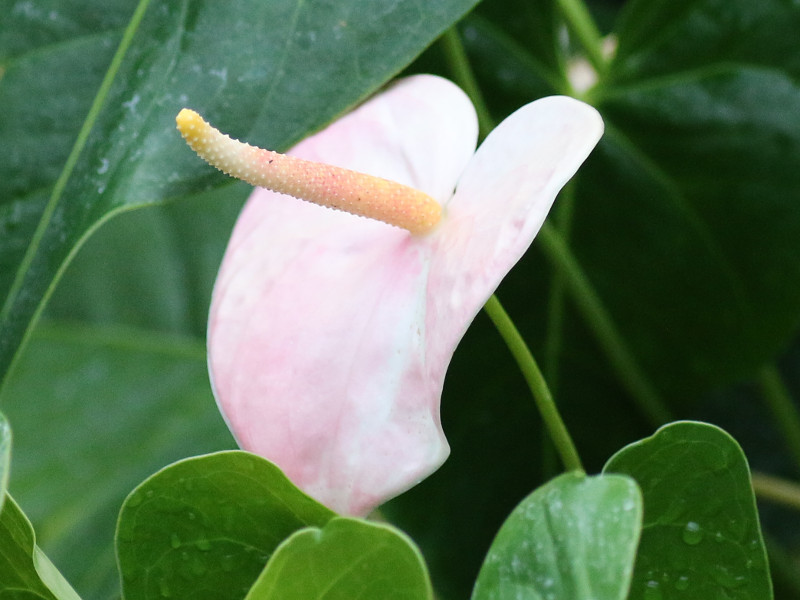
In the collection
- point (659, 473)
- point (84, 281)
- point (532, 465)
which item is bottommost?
point (532, 465)

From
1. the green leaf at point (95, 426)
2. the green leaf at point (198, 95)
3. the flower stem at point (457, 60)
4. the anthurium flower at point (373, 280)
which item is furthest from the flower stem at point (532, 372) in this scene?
the green leaf at point (95, 426)

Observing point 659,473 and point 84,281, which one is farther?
point 84,281

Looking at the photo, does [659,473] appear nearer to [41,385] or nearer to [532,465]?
[532,465]

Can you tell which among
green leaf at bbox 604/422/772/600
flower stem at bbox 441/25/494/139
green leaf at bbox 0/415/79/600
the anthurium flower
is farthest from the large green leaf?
green leaf at bbox 0/415/79/600

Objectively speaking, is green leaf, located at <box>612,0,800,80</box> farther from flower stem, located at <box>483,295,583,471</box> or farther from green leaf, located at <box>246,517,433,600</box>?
green leaf, located at <box>246,517,433,600</box>

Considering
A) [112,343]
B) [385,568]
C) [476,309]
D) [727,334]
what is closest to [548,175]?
[476,309]

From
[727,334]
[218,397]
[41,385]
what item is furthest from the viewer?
[41,385]
